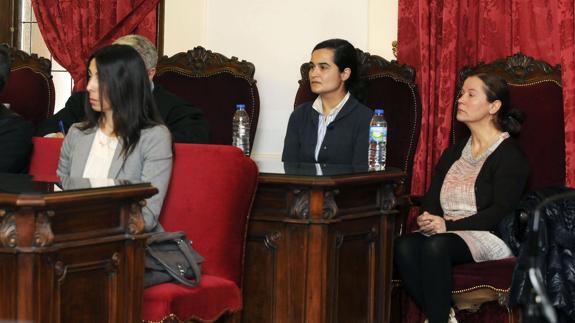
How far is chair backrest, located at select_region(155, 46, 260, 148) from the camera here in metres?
5.14

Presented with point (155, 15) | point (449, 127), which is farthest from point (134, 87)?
point (155, 15)

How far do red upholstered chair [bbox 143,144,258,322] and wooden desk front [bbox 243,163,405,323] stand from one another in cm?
28

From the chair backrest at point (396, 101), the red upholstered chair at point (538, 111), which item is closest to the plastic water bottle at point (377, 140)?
the chair backrest at point (396, 101)

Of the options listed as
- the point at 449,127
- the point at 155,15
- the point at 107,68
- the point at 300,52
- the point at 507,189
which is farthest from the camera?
the point at 155,15

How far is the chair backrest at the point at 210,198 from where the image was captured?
344cm

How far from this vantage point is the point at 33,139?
12.9 feet

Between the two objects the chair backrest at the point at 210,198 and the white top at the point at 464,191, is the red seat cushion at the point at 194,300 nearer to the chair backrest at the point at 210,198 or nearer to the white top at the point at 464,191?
the chair backrest at the point at 210,198

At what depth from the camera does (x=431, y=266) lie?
13.2 feet

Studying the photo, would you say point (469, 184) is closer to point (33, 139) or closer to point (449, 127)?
point (449, 127)

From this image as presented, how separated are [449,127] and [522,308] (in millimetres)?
1246

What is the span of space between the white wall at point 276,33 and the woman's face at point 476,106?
0.86 metres

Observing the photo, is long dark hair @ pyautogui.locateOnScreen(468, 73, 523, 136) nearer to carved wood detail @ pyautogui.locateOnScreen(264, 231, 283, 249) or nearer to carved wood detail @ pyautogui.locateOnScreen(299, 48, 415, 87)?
carved wood detail @ pyautogui.locateOnScreen(299, 48, 415, 87)

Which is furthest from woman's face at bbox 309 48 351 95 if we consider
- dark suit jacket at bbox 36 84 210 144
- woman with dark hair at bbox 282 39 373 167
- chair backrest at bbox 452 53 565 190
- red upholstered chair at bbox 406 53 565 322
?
chair backrest at bbox 452 53 565 190

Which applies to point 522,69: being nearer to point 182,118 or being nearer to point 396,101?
point 396,101
